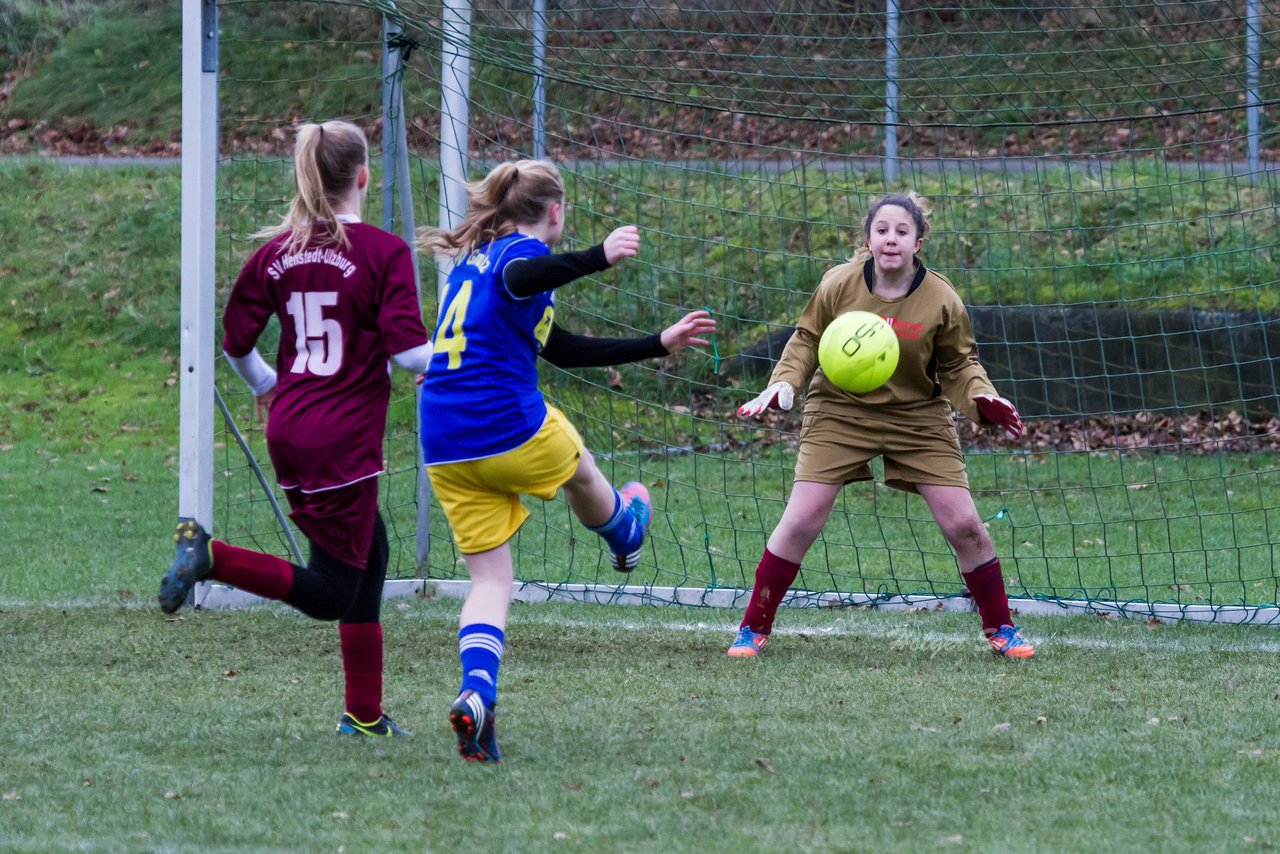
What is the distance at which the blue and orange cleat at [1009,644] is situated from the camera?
5.37 m

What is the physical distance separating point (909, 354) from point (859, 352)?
12.0 inches

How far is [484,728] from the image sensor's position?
3852 mm

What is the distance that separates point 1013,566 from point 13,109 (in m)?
15.0

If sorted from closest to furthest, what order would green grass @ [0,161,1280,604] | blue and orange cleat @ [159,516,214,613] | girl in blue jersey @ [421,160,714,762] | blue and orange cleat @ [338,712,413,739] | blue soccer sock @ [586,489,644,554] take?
1. blue and orange cleat @ [159,516,214,613]
2. girl in blue jersey @ [421,160,714,762]
3. blue and orange cleat @ [338,712,413,739]
4. blue soccer sock @ [586,489,644,554]
5. green grass @ [0,161,1280,604]

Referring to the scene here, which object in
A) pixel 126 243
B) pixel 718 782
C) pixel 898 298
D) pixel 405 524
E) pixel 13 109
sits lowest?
pixel 718 782

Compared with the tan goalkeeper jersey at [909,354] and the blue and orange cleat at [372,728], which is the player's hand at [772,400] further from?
the blue and orange cleat at [372,728]

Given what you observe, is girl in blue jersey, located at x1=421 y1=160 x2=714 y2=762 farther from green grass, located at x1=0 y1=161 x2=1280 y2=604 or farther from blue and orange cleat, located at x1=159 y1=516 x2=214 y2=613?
green grass, located at x1=0 y1=161 x2=1280 y2=604

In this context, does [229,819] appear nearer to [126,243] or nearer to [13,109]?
[126,243]

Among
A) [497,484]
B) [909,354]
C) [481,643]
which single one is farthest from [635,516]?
[909,354]

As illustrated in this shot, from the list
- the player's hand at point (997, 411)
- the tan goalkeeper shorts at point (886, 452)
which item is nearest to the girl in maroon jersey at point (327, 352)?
→ the tan goalkeeper shorts at point (886, 452)

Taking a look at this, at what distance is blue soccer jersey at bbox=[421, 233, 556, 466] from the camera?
4105mm

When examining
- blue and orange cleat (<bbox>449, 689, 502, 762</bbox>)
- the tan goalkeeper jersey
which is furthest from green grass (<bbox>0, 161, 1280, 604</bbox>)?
blue and orange cleat (<bbox>449, 689, 502, 762</bbox>)

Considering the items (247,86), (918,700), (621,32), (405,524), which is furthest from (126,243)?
(918,700)

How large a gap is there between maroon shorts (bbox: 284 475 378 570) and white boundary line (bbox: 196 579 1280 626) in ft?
7.60
